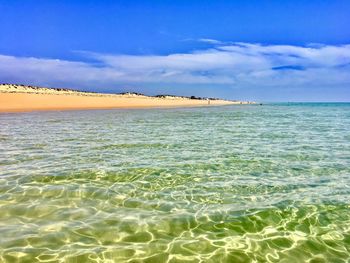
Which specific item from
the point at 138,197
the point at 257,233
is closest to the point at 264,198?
the point at 257,233

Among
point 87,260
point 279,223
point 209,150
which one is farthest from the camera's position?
point 209,150

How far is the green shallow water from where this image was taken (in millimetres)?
5492

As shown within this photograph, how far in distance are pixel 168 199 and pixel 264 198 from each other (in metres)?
2.32

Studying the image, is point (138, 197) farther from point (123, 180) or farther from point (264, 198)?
point (264, 198)

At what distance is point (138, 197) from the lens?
8.02m

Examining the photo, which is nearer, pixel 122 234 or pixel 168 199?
pixel 122 234

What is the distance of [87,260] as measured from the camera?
5.16 m

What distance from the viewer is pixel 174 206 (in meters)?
7.39

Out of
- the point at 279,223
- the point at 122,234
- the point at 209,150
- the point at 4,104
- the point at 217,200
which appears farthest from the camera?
the point at 4,104

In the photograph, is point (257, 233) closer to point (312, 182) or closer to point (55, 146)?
point (312, 182)

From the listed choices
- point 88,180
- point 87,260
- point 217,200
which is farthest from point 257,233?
point 88,180

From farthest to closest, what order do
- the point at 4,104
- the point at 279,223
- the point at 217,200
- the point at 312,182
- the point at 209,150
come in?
1. the point at 4,104
2. the point at 209,150
3. the point at 312,182
4. the point at 217,200
5. the point at 279,223

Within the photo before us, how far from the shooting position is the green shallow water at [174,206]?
18.0ft

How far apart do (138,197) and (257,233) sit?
311cm
